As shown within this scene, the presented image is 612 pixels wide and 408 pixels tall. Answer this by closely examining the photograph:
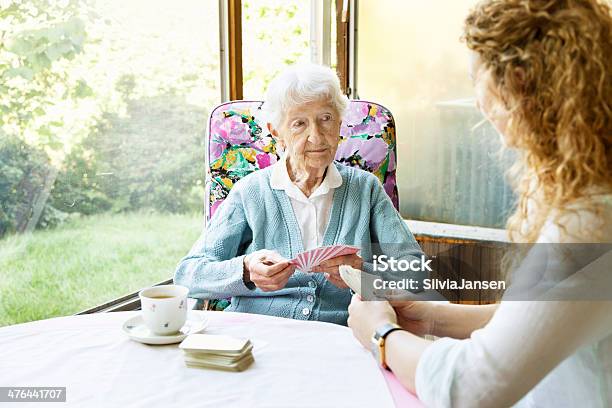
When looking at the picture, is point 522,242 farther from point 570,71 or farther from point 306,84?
point 306,84

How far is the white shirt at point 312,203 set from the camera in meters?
1.97

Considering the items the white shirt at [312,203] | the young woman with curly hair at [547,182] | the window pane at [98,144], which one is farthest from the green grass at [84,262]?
the young woman with curly hair at [547,182]

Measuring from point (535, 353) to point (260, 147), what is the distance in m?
1.48

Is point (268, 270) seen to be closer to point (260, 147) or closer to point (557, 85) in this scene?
point (260, 147)

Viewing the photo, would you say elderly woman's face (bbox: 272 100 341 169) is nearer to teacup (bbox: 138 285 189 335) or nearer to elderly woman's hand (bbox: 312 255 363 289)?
elderly woman's hand (bbox: 312 255 363 289)

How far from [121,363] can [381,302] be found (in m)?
0.47

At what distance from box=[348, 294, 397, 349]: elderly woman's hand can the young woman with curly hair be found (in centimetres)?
17

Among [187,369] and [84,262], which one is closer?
[187,369]

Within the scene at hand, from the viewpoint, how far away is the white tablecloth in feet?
3.25

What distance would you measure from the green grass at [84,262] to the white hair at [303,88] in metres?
0.84

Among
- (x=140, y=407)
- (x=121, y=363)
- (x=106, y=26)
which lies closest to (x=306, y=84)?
(x=106, y=26)

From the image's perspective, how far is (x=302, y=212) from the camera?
6.55ft

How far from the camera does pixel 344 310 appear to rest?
186cm

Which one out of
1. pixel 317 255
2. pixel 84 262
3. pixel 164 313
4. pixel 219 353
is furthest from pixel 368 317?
pixel 84 262
